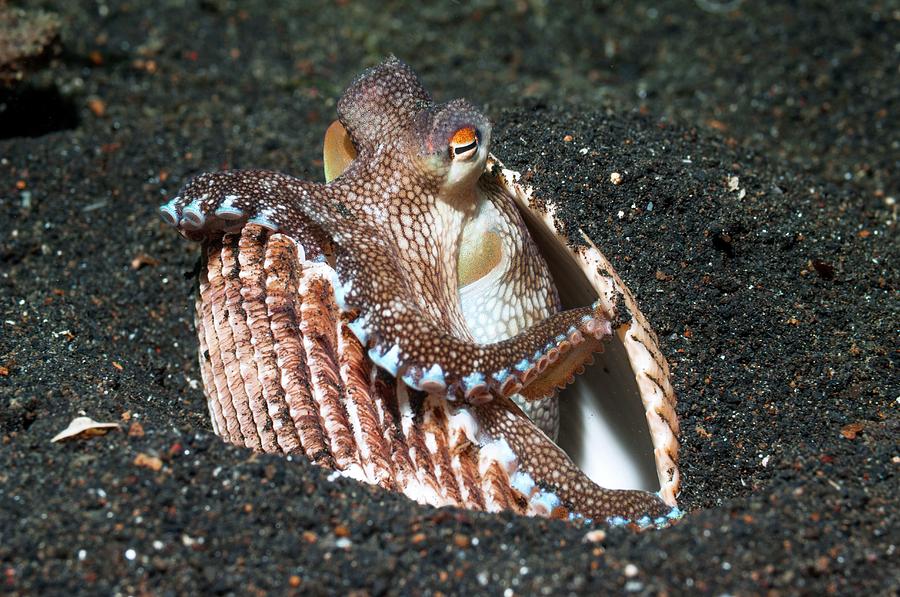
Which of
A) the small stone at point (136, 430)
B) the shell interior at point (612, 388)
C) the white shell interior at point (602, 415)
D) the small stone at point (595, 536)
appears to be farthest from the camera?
the white shell interior at point (602, 415)

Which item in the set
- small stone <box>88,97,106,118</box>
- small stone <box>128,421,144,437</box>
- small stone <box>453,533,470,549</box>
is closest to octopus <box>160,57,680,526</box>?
small stone <box>128,421,144,437</box>

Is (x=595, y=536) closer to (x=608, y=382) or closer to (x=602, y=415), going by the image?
(x=608, y=382)

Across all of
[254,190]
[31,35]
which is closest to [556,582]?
[254,190]

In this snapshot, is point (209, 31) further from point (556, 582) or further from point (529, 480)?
point (556, 582)

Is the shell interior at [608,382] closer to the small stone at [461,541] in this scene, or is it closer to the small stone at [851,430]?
the small stone at [851,430]

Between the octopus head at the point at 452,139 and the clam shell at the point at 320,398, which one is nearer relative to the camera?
the clam shell at the point at 320,398

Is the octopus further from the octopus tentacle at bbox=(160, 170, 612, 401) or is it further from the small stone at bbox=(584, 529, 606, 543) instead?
the small stone at bbox=(584, 529, 606, 543)

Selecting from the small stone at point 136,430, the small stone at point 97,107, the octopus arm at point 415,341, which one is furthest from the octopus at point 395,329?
the small stone at point 97,107
